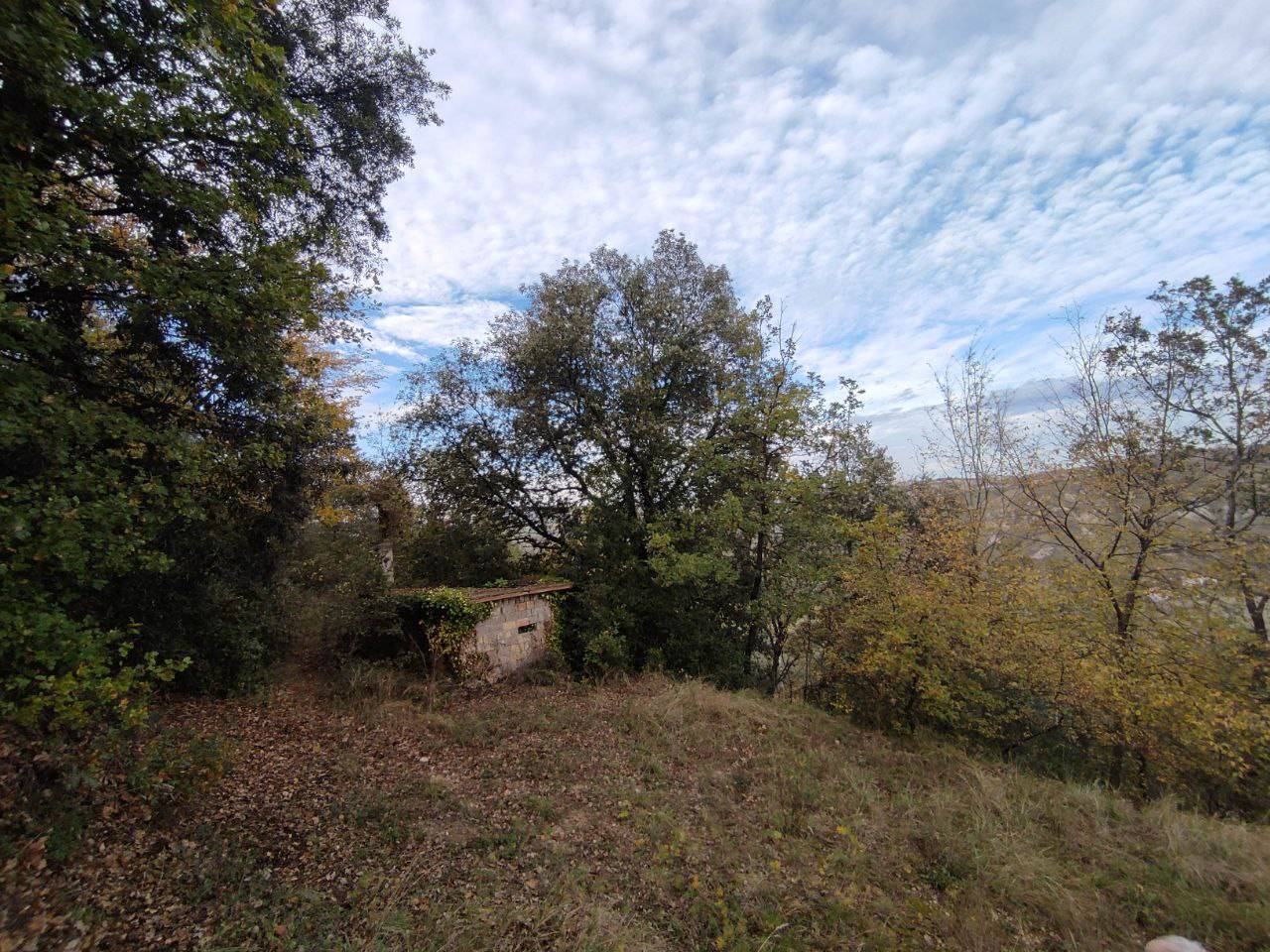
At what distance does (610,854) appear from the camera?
15.0 feet

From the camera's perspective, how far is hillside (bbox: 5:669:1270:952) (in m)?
3.39

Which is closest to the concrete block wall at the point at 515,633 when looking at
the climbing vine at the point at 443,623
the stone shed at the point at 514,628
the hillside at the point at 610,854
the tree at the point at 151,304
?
the stone shed at the point at 514,628

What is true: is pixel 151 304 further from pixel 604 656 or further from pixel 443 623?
pixel 604 656

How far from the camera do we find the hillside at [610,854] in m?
3.39

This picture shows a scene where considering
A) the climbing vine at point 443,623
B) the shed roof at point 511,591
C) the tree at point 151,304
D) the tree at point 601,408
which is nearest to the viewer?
the tree at point 151,304

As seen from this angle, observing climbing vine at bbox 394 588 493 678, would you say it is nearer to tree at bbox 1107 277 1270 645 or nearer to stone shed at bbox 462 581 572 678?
stone shed at bbox 462 581 572 678

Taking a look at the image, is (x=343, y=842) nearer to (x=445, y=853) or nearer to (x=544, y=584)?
(x=445, y=853)

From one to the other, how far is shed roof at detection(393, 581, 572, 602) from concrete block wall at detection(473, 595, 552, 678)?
99 millimetres

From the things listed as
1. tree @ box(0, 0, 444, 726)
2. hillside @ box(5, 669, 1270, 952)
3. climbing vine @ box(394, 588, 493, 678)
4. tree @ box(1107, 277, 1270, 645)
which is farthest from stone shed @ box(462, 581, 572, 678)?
tree @ box(1107, 277, 1270, 645)

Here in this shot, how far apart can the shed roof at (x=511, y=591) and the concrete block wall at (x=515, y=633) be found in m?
0.10

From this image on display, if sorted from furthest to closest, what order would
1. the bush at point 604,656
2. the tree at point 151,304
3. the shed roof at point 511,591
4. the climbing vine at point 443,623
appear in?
the bush at point 604,656 < the shed roof at point 511,591 < the climbing vine at point 443,623 < the tree at point 151,304

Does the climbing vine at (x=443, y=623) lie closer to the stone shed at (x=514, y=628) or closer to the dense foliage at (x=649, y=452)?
the stone shed at (x=514, y=628)

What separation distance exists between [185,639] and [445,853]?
17.0ft

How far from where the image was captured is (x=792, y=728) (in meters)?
7.78
